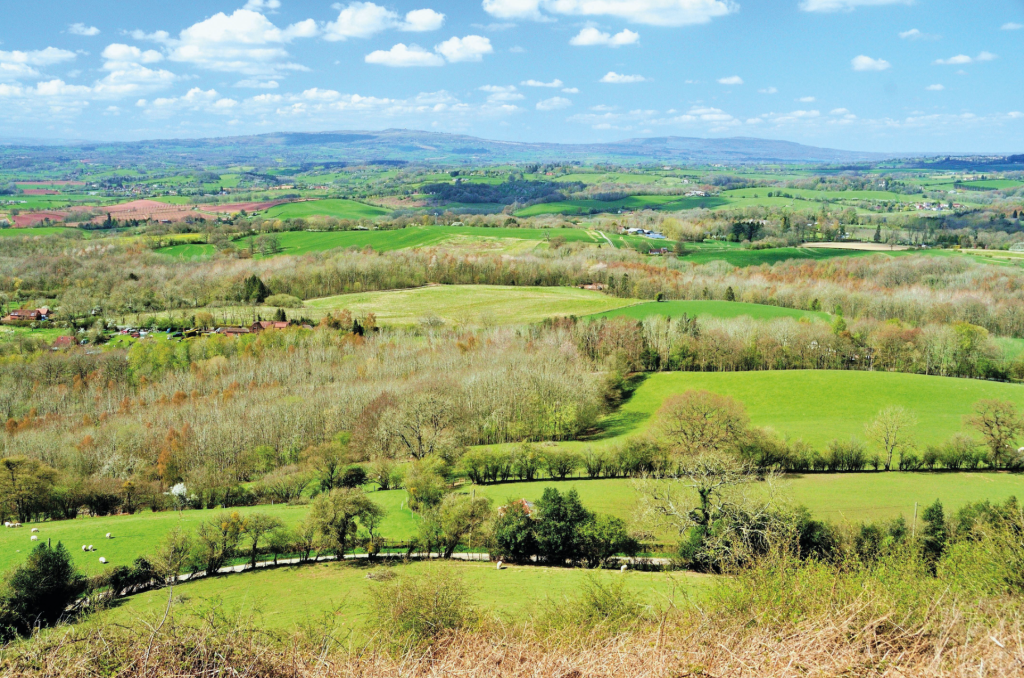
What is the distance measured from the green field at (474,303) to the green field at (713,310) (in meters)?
4.41

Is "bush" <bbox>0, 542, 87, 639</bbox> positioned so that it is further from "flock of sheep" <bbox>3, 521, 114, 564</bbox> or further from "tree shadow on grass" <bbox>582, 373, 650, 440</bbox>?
"tree shadow on grass" <bbox>582, 373, 650, 440</bbox>

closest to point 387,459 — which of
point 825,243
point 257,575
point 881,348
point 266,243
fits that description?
point 257,575

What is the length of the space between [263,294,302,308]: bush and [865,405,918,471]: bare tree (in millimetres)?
76069

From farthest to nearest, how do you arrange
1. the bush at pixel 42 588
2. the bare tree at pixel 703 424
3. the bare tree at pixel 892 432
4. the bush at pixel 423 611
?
the bare tree at pixel 892 432 < the bare tree at pixel 703 424 < the bush at pixel 42 588 < the bush at pixel 423 611

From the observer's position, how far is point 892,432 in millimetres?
41781

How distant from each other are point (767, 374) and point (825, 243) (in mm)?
72743

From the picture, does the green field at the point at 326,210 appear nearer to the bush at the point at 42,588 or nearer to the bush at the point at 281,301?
the bush at the point at 281,301

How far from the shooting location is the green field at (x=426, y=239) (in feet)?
363

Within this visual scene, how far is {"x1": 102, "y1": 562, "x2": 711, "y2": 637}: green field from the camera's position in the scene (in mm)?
24203

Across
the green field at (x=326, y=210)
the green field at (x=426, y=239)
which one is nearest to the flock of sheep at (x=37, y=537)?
the green field at (x=426, y=239)

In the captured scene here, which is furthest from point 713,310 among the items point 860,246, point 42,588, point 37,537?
point 42,588

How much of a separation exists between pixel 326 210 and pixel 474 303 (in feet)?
281

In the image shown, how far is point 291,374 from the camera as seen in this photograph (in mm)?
62938

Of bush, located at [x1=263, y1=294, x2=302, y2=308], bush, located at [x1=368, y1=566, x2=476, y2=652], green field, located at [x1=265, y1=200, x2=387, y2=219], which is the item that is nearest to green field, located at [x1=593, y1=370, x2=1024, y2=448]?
bush, located at [x1=368, y1=566, x2=476, y2=652]
